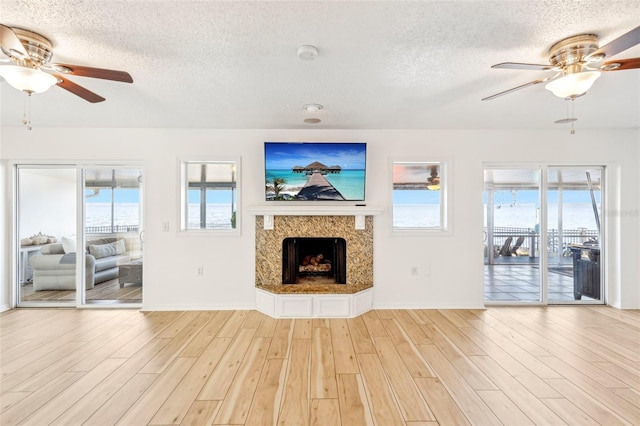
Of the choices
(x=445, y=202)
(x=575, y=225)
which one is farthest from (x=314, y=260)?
(x=575, y=225)

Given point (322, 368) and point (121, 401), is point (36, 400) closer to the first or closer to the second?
point (121, 401)

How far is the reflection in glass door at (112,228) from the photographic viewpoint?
4.24 m

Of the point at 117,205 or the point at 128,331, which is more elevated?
the point at 117,205

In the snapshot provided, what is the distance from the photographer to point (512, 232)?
440 centimetres

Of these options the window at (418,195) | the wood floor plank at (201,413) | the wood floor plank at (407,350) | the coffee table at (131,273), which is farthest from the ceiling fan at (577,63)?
the coffee table at (131,273)

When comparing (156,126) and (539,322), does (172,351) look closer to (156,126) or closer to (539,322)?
(156,126)

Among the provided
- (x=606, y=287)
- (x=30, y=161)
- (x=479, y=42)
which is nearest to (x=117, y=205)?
(x=30, y=161)

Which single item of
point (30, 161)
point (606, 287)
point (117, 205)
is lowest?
point (606, 287)

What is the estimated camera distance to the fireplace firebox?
4.30m

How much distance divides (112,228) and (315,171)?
303 centimetres

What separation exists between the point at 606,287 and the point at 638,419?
3100mm

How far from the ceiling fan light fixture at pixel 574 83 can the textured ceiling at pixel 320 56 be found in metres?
0.22

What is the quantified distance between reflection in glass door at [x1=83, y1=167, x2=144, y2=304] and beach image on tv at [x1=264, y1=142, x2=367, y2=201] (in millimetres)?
1963

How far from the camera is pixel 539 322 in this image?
365cm
